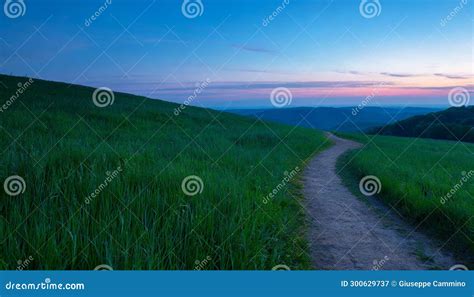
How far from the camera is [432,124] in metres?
74.8

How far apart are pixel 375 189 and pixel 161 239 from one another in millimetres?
7111

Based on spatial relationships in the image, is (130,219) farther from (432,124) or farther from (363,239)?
(432,124)

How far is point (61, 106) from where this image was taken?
18594 mm

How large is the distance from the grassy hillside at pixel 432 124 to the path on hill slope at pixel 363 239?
63908 mm

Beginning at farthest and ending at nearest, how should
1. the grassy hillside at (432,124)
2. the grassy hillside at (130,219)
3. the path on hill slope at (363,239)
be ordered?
the grassy hillside at (432,124) → the path on hill slope at (363,239) → the grassy hillside at (130,219)

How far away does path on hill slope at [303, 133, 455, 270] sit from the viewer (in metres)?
4.74

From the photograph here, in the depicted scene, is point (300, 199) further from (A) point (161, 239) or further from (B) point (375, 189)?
(A) point (161, 239)

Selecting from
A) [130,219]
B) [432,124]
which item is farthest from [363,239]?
[432,124]

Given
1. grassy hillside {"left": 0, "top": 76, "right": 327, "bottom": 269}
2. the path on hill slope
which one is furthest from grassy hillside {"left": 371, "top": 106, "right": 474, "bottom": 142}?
grassy hillside {"left": 0, "top": 76, "right": 327, "bottom": 269}

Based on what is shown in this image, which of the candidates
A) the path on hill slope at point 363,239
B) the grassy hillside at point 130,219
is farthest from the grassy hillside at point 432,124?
the grassy hillside at point 130,219

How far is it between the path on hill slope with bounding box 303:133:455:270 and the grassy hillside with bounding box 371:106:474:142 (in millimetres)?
63908

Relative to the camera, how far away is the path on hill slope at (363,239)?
4.74 metres

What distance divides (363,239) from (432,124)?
8094 cm

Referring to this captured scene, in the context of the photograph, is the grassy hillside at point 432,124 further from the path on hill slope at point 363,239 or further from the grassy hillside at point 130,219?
the grassy hillside at point 130,219
